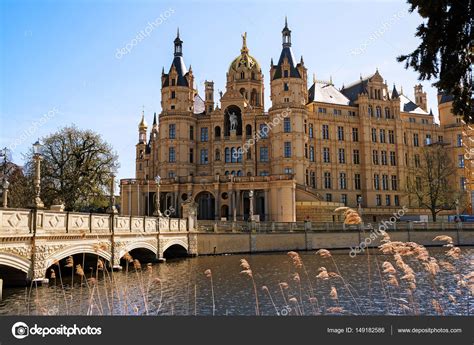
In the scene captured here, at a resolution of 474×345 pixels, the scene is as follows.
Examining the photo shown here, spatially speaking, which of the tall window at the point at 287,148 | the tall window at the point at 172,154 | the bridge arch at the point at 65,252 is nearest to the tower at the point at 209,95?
the tall window at the point at 172,154

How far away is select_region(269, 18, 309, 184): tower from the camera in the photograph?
202 ft

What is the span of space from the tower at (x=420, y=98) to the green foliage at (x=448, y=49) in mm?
77133

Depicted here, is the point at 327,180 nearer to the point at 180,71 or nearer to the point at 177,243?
the point at 180,71

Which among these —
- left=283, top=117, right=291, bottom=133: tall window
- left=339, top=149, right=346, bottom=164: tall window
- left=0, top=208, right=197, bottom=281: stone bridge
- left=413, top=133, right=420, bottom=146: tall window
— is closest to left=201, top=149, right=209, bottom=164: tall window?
left=283, top=117, right=291, bottom=133: tall window

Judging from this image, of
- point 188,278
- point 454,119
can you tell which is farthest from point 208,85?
point 188,278

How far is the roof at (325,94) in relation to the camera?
70.6 meters

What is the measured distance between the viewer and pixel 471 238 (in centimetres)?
5166

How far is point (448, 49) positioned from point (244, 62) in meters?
66.7

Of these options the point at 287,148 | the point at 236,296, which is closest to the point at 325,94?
the point at 287,148

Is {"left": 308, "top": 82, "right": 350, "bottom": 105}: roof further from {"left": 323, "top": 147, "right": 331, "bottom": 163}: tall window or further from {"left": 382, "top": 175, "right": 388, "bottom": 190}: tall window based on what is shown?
{"left": 382, "top": 175, "right": 388, "bottom": 190}: tall window

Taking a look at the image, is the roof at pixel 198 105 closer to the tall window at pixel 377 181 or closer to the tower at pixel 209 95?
the tower at pixel 209 95

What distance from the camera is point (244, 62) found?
2945 inches
